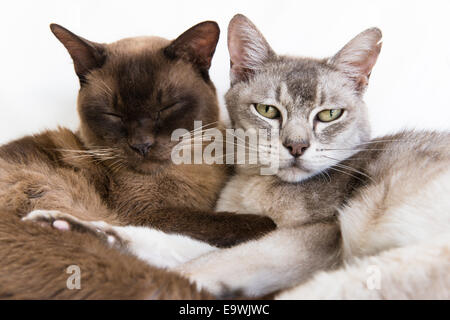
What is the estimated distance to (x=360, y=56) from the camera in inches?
64.5

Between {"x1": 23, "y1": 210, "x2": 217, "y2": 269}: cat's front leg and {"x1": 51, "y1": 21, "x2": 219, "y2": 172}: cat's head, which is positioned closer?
{"x1": 23, "y1": 210, "x2": 217, "y2": 269}: cat's front leg

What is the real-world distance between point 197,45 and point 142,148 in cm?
46

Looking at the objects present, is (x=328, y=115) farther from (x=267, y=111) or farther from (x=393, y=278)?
(x=393, y=278)

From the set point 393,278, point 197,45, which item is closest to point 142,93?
point 197,45

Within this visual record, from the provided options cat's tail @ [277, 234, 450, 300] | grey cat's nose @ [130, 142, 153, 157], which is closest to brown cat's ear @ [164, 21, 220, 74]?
grey cat's nose @ [130, 142, 153, 157]

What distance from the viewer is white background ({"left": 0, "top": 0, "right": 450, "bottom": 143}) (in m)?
2.21

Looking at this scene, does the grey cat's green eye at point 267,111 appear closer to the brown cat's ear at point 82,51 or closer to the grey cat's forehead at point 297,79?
the grey cat's forehead at point 297,79

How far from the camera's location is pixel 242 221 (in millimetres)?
1503

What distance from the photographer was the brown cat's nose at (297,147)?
4.71ft

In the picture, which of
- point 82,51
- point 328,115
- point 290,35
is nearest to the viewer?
point 328,115

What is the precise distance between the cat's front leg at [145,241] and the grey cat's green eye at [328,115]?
58cm

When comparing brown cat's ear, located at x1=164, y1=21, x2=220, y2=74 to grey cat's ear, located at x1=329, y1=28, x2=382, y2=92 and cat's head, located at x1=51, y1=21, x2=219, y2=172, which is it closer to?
cat's head, located at x1=51, y1=21, x2=219, y2=172
